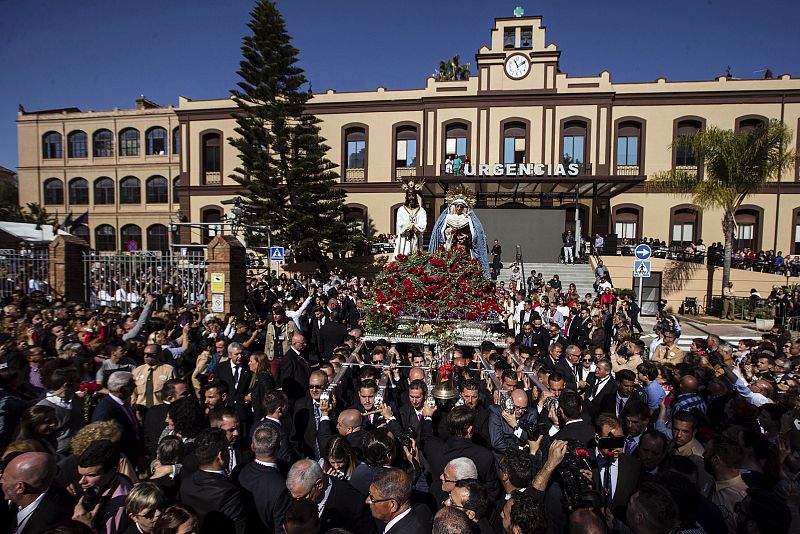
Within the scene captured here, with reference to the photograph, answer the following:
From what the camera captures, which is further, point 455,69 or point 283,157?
point 455,69

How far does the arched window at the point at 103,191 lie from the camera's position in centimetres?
3606

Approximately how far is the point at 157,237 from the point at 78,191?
7656 millimetres

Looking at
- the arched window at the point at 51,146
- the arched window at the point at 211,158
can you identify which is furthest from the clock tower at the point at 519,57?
the arched window at the point at 51,146

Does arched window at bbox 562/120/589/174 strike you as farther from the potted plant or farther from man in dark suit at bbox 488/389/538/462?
man in dark suit at bbox 488/389/538/462

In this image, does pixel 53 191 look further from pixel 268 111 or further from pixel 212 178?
pixel 268 111

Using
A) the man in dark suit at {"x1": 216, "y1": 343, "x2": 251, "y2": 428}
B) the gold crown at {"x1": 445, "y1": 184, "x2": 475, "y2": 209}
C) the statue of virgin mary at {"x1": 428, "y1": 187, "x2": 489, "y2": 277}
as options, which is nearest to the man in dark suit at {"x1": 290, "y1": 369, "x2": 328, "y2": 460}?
the man in dark suit at {"x1": 216, "y1": 343, "x2": 251, "y2": 428}

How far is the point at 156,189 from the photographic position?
35.3m

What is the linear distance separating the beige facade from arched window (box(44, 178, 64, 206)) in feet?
52.5

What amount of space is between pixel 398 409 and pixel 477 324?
Answer: 256 centimetres

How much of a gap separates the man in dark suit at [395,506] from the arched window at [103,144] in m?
40.7

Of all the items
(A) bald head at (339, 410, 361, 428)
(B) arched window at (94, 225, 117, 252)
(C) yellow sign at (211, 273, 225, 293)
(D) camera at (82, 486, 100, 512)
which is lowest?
(D) camera at (82, 486, 100, 512)

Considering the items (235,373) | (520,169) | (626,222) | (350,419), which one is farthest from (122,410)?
(626,222)

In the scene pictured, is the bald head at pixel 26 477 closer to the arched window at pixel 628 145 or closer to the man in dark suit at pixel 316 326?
the man in dark suit at pixel 316 326

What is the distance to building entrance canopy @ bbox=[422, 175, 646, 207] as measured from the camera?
22.3 meters
